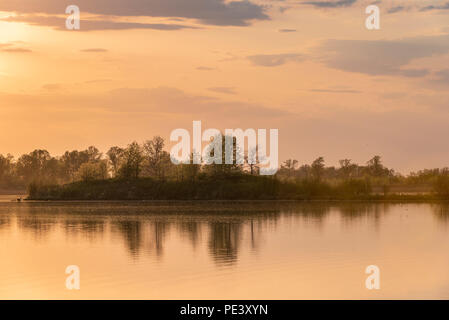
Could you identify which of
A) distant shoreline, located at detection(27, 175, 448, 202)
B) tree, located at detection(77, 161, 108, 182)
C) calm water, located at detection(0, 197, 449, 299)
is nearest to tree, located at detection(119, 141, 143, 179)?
distant shoreline, located at detection(27, 175, 448, 202)

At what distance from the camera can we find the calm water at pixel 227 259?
28.8 meters

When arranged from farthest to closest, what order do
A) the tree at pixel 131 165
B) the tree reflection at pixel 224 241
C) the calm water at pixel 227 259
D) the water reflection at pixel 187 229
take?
1. the tree at pixel 131 165
2. the water reflection at pixel 187 229
3. the tree reflection at pixel 224 241
4. the calm water at pixel 227 259

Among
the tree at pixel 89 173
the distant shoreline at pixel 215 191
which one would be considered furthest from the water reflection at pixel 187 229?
the tree at pixel 89 173

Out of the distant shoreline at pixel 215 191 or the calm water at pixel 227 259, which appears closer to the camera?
the calm water at pixel 227 259

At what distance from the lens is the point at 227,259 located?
37719 mm

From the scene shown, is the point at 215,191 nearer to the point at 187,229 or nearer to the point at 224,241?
the point at 187,229

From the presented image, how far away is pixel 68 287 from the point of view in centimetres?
2955

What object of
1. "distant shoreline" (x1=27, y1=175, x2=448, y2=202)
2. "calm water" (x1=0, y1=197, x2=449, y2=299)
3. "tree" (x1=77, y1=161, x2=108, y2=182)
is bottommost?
"calm water" (x1=0, y1=197, x2=449, y2=299)

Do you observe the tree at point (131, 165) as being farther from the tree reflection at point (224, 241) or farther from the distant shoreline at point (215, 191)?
the tree reflection at point (224, 241)

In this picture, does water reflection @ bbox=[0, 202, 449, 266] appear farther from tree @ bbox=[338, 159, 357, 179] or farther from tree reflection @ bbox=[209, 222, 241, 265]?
tree @ bbox=[338, 159, 357, 179]

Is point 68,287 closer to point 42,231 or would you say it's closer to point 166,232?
point 166,232

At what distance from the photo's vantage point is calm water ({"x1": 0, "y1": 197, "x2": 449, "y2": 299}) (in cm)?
2875

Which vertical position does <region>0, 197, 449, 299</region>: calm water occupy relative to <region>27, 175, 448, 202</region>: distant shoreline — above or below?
below
